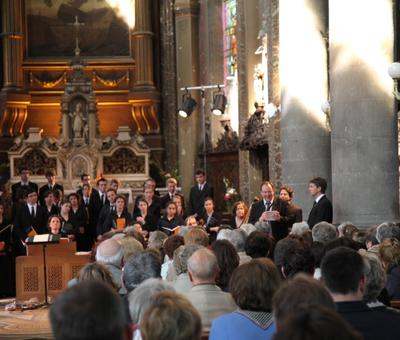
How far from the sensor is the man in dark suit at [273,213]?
40.5ft

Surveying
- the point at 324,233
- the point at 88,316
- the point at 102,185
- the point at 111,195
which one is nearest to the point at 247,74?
the point at 102,185

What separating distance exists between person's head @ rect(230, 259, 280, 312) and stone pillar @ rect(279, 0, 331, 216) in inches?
395

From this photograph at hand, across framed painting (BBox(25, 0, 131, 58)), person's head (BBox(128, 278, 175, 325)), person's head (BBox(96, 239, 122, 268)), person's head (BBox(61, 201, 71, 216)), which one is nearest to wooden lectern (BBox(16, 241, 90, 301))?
person's head (BBox(61, 201, 71, 216))

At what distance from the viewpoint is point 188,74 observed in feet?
86.6

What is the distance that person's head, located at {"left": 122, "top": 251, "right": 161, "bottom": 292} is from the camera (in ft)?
21.3

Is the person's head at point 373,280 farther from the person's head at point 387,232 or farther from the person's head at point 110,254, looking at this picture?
the person's head at point 387,232

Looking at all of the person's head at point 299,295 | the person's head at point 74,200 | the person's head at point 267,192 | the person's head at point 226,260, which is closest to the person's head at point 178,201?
the person's head at point 74,200

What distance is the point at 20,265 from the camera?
1316cm

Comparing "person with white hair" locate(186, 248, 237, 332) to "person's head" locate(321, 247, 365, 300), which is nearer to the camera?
"person's head" locate(321, 247, 365, 300)

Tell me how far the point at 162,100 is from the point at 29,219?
41.1ft

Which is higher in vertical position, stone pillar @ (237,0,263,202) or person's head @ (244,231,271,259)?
stone pillar @ (237,0,263,202)

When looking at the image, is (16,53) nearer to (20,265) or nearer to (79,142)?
(79,142)

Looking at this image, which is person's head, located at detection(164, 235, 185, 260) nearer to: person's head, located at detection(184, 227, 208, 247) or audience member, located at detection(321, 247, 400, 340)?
person's head, located at detection(184, 227, 208, 247)

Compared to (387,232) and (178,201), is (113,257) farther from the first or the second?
(178,201)
